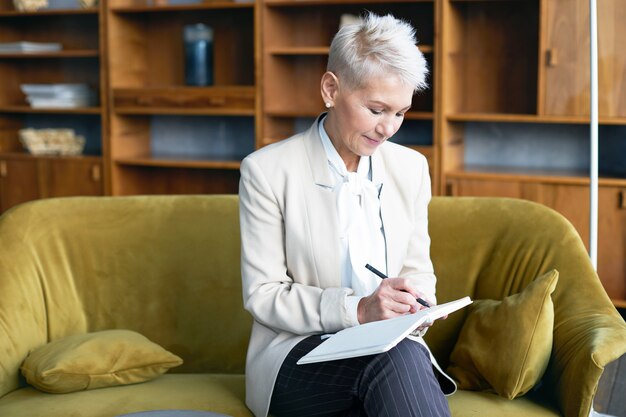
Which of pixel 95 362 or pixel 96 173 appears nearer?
pixel 95 362

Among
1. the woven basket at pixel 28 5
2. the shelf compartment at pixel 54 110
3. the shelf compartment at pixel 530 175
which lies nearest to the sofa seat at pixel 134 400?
the shelf compartment at pixel 530 175

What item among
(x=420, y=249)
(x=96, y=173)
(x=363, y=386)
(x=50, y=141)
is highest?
(x=50, y=141)

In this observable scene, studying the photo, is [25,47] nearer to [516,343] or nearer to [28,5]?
[28,5]

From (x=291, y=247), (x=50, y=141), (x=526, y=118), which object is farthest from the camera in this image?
(x=50, y=141)

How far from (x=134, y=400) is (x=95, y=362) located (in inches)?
5.6

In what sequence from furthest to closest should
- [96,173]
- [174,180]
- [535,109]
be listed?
1. [174,180]
2. [96,173]
3. [535,109]

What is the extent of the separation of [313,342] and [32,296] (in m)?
0.88

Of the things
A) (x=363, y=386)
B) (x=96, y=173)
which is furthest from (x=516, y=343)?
(x=96, y=173)

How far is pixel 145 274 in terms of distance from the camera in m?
2.46

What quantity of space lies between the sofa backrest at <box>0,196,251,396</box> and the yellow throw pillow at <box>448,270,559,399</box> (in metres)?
0.68

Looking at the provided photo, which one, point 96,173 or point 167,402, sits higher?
point 96,173

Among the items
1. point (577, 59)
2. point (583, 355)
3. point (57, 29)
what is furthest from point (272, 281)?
point (57, 29)

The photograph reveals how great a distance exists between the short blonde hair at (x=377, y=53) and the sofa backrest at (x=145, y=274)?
2.34 feet

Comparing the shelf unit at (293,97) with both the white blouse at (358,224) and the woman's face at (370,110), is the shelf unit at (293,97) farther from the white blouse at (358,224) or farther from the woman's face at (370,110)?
the woman's face at (370,110)
